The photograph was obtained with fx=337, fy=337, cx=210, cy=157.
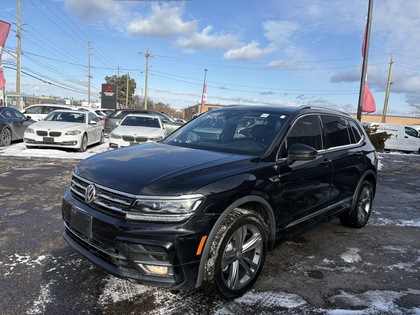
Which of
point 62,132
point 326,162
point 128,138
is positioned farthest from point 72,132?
point 326,162

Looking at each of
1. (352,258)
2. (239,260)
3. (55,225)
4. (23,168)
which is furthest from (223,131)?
(23,168)

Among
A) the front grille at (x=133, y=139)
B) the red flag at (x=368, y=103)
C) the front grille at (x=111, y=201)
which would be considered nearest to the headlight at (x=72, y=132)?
the front grille at (x=133, y=139)

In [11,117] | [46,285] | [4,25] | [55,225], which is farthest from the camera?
[4,25]

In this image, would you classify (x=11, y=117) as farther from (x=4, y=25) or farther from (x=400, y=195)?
(x=400, y=195)

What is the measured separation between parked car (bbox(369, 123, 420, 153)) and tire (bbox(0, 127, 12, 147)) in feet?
61.5

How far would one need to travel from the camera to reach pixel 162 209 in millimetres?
2535

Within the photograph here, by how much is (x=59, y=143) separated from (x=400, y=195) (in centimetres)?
1018

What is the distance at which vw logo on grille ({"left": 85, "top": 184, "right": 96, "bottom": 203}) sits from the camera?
9.14ft

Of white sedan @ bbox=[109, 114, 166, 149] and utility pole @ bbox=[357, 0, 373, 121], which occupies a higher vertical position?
utility pole @ bbox=[357, 0, 373, 121]

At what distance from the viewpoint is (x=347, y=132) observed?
191 inches

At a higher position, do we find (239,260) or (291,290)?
(239,260)

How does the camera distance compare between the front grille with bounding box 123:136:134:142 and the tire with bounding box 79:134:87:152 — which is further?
the tire with bounding box 79:134:87:152

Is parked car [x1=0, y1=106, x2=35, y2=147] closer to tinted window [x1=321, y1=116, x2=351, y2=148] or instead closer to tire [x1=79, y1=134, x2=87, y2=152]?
tire [x1=79, y1=134, x2=87, y2=152]

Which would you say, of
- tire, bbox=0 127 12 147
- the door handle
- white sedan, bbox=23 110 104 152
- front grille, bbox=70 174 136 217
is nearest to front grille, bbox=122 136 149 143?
white sedan, bbox=23 110 104 152
